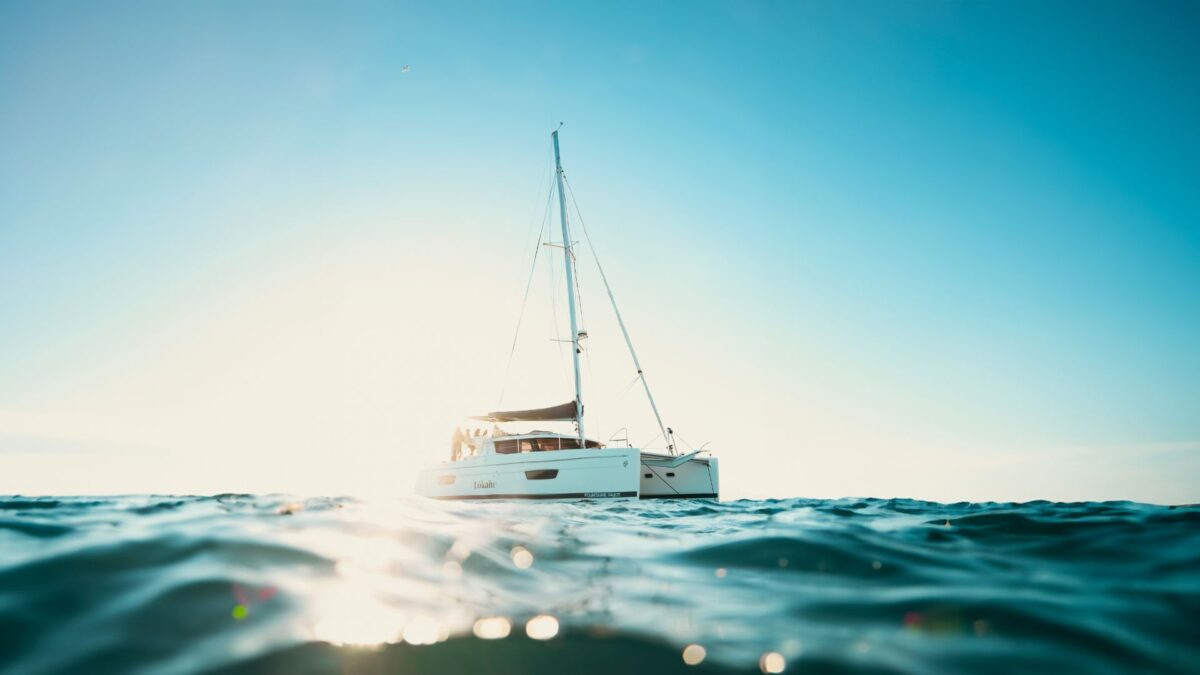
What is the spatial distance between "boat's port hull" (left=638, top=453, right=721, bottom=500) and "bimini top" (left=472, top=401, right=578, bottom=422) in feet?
12.3

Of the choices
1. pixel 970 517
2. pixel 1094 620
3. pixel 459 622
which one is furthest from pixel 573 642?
pixel 970 517

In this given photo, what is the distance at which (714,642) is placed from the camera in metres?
1.71

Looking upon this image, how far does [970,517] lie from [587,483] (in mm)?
11088

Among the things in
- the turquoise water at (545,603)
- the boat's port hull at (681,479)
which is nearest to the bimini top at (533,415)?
the boat's port hull at (681,479)

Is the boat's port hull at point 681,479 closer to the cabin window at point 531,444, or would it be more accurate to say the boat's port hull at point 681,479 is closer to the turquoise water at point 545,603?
the cabin window at point 531,444

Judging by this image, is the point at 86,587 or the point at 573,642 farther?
the point at 86,587

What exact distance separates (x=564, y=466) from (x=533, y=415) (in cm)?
410

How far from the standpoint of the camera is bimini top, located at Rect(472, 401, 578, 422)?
19703mm

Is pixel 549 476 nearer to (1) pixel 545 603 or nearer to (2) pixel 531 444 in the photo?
(2) pixel 531 444

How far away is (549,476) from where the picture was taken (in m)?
16.4

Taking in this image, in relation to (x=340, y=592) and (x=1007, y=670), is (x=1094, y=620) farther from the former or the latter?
(x=340, y=592)

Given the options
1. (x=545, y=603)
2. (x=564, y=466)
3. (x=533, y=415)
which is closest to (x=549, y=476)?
(x=564, y=466)

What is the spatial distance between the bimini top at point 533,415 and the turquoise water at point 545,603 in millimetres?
16122

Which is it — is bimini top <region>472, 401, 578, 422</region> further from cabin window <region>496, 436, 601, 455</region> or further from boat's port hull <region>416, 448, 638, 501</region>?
boat's port hull <region>416, 448, 638, 501</region>
